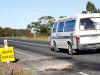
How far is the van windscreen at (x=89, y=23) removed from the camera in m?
22.3

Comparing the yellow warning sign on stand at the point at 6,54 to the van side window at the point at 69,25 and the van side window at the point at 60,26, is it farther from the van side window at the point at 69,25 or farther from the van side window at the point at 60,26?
the van side window at the point at 60,26

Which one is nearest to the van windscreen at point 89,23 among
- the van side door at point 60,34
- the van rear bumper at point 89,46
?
the van rear bumper at point 89,46

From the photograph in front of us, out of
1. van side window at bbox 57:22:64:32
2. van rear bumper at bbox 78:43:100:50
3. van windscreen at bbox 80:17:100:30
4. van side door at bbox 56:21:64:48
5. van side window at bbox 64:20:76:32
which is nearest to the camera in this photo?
van rear bumper at bbox 78:43:100:50

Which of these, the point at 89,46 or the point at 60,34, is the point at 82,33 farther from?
the point at 60,34

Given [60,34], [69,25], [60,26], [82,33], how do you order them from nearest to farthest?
1. [82,33]
2. [69,25]
3. [60,34]
4. [60,26]

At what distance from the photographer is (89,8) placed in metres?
75.5

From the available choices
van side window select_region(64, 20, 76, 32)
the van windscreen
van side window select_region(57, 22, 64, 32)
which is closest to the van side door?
van side window select_region(57, 22, 64, 32)

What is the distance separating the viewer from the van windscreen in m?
22.3

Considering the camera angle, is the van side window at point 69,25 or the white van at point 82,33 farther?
the van side window at point 69,25

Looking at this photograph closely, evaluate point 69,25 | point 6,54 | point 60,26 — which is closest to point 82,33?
point 69,25

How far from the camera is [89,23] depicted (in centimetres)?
2248

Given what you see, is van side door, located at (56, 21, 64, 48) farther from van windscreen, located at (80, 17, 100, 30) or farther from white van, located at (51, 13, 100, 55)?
van windscreen, located at (80, 17, 100, 30)

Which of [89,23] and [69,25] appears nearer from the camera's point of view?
[89,23]

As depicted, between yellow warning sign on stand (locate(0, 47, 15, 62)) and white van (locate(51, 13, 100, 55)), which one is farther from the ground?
white van (locate(51, 13, 100, 55))
